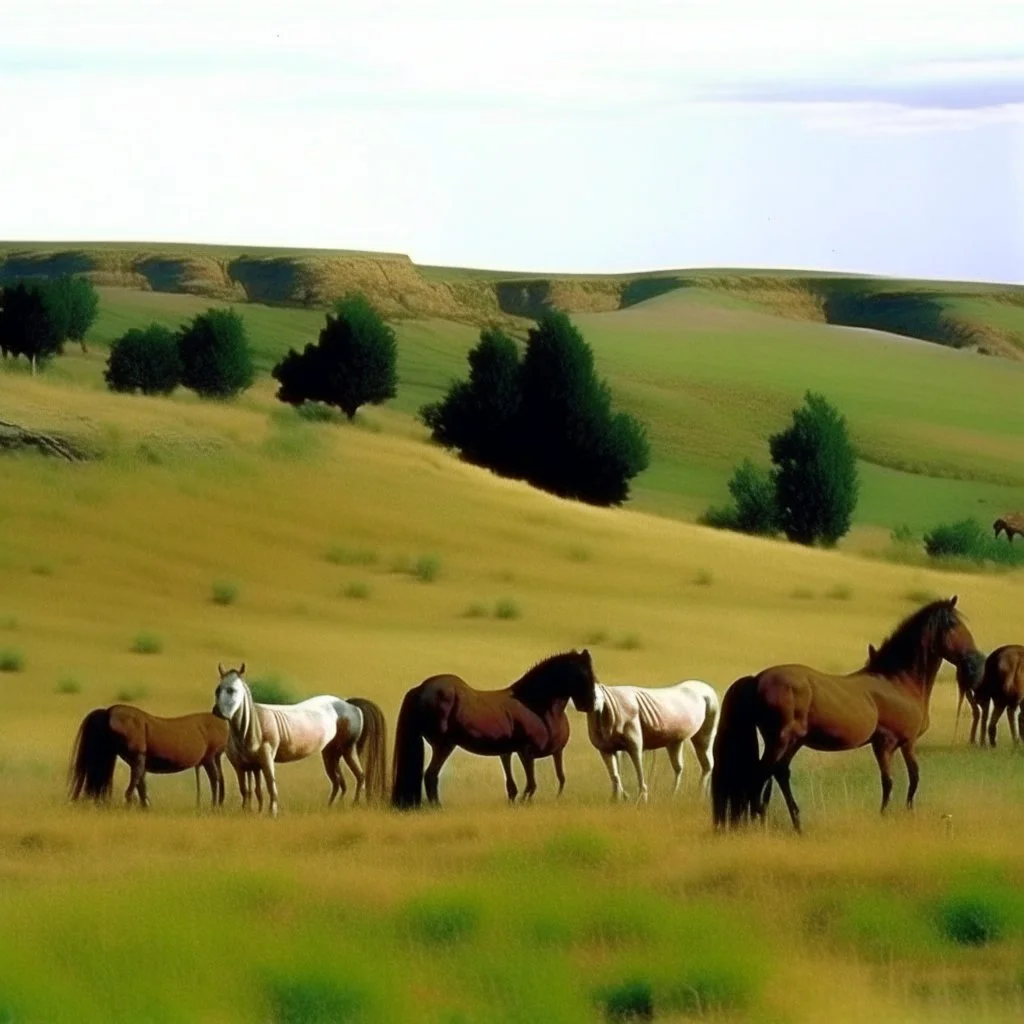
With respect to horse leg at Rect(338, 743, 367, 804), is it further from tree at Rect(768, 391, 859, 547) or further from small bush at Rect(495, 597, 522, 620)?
tree at Rect(768, 391, 859, 547)

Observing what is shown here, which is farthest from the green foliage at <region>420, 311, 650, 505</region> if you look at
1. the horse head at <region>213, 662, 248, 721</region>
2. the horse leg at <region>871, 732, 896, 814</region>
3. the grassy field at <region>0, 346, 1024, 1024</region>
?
the horse leg at <region>871, 732, 896, 814</region>

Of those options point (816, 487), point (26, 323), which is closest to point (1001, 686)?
point (816, 487)

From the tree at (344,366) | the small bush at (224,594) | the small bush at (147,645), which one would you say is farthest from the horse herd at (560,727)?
the tree at (344,366)

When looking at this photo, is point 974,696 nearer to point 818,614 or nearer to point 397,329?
point 818,614

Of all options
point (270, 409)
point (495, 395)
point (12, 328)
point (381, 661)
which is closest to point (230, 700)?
point (381, 661)

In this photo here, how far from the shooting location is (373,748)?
835 inches

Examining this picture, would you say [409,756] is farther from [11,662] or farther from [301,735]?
[11,662]

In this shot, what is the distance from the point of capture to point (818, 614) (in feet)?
151

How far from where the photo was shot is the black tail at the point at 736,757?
17.2 metres

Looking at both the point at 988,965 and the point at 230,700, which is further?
the point at 230,700

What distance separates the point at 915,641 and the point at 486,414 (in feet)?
214

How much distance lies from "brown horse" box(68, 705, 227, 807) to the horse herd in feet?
0.04

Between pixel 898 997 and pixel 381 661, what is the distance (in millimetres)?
24874

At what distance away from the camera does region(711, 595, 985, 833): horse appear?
17.2m
